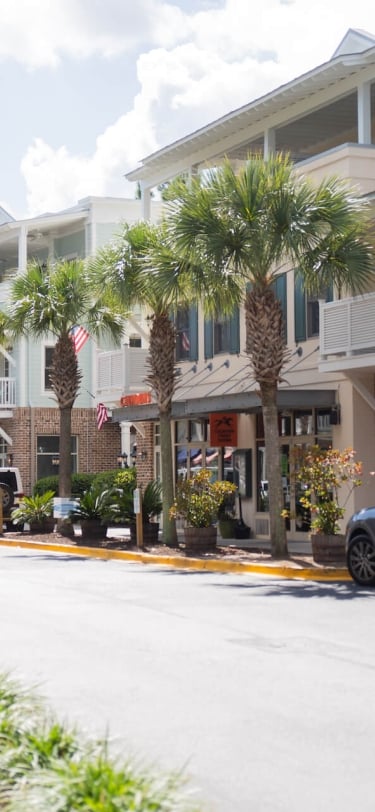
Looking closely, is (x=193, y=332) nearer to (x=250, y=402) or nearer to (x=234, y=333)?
(x=234, y=333)

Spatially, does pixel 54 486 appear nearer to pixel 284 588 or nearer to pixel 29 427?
pixel 29 427

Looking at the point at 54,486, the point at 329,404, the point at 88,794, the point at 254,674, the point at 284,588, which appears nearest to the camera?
the point at 88,794

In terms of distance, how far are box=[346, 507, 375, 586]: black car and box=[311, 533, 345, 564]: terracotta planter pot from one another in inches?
102

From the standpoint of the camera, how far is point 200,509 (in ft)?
78.9

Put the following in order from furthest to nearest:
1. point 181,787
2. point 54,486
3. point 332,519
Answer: point 54,486 → point 332,519 → point 181,787

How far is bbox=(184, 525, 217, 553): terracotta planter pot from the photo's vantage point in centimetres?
2384

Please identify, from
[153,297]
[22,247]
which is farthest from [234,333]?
[22,247]

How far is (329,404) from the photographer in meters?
25.6

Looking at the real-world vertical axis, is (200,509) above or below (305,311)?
below

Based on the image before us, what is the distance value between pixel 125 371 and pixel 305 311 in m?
7.17

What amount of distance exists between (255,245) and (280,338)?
6.34ft

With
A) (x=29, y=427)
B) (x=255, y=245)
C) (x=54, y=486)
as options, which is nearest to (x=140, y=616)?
(x=255, y=245)

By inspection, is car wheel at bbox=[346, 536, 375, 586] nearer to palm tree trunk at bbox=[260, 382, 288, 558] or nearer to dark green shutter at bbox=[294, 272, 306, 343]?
palm tree trunk at bbox=[260, 382, 288, 558]

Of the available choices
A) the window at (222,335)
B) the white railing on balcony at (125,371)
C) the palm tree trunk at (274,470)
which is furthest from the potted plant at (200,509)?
the white railing on balcony at (125,371)
